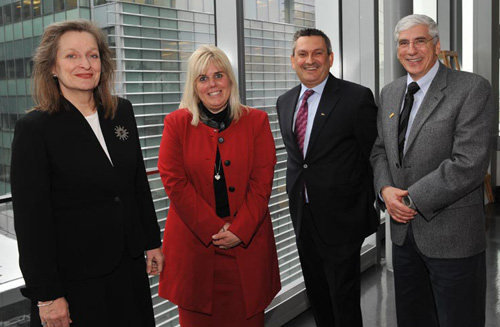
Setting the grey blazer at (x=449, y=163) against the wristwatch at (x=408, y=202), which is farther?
the wristwatch at (x=408, y=202)

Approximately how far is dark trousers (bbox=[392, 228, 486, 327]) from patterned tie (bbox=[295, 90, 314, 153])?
2.51 ft

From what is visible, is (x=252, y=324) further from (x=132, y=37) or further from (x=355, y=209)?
(x=132, y=37)

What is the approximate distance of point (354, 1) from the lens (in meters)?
4.78

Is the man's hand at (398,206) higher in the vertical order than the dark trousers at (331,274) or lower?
higher

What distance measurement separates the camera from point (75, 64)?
1820 mm

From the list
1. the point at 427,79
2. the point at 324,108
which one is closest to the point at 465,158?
the point at 427,79

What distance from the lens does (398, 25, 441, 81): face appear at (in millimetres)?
2426

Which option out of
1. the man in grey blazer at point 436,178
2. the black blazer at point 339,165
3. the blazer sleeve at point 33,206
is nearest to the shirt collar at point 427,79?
the man in grey blazer at point 436,178

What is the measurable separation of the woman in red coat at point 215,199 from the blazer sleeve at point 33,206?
2.39 feet

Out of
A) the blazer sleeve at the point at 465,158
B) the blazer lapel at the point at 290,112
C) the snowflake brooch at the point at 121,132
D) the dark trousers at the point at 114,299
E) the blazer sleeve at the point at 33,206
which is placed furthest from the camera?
the blazer lapel at the point at 290,112

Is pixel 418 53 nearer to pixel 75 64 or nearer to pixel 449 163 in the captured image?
pixel 449 163

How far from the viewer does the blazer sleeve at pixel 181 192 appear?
2.38 m

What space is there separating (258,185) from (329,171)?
43cm

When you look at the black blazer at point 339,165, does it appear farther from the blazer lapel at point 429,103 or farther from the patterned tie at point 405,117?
the blazer lapel at point 429,103
